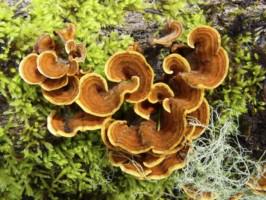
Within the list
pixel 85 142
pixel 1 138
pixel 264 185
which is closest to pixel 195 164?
pixel 264 185

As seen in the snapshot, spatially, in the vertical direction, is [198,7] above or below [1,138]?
above

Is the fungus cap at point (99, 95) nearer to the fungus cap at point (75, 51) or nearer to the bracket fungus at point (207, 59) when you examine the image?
the fungus cap at point (75, 51)

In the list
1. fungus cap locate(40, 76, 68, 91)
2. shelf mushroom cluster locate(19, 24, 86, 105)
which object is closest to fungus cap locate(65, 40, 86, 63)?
shelf mushroom cluster locate(19, 24, 86, 105)

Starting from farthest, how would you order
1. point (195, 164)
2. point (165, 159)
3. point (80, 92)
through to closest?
point (195, 164) → point (165, 159) → point (80, 92)

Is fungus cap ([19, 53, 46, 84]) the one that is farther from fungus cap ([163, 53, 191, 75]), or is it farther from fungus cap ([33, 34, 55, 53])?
fungus cap ([163, 53, 191, 75])

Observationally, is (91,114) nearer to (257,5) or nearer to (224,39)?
A: (224,39)

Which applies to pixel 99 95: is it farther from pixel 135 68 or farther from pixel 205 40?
pixel 205 40

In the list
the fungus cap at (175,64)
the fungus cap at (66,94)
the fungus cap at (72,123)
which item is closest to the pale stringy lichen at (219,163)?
the fungus cap at (175,64)

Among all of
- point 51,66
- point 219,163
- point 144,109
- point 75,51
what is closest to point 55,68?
point 51,66
